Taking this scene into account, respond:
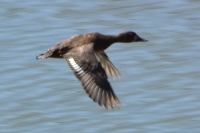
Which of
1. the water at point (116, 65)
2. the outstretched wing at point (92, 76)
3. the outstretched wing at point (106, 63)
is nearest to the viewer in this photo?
the outstretched wing at point (92, 76)

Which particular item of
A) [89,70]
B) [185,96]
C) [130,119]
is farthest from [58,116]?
[89,70]

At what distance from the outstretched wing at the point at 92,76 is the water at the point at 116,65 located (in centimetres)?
192

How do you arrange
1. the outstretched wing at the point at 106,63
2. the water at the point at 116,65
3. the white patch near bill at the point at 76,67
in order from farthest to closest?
the water at the point at 116,65
the outstretched wing at the point at 106,63
the white patch near bill at the point at 76,67

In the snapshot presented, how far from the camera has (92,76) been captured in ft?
28.2

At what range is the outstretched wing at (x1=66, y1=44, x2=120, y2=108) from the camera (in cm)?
838

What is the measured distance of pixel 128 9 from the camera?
15.0 meters

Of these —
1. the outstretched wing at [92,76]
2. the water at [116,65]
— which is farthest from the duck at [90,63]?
the water at [116,65]

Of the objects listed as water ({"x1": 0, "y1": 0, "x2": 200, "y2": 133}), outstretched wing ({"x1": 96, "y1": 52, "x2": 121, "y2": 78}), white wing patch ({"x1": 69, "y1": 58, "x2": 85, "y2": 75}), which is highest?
white wing patch ({"x1": 69, "y1": 58, "x2": 85, "y2": 75})

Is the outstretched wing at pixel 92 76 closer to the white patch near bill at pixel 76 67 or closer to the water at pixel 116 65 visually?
the white patch near bill at pixel 76 67

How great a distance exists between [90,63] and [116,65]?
11.7ft

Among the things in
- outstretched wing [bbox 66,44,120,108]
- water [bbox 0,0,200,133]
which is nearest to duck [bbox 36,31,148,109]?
outstretched wing [bbox 66,44,120,108]

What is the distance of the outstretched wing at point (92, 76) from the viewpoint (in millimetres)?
8375

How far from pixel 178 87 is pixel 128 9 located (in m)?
3.56

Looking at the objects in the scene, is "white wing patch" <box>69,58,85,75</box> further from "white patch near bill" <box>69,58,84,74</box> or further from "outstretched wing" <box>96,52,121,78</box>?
"outstretched wing" <box>96,52,121,78</box>
